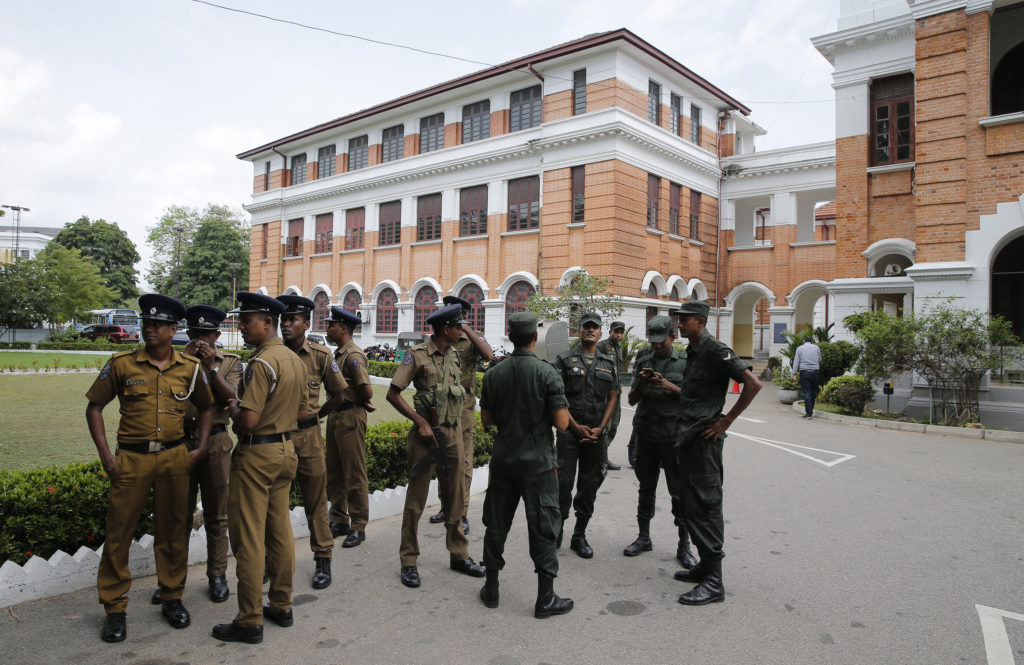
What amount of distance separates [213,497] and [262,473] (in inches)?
38.3

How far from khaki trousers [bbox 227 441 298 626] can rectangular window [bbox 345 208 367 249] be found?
28.0 m

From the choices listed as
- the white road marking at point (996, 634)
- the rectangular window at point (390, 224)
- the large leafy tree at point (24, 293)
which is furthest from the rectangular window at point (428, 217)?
the white road marking at point (996, 634)

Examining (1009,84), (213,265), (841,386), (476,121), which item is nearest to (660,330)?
(841,386)

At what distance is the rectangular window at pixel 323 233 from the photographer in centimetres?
3253

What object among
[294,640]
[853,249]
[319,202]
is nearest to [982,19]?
[853,249]

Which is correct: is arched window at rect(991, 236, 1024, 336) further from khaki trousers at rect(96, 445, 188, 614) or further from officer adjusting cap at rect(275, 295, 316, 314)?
khaki trousers at rect(96, 445, 188, 614)

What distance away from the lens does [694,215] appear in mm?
25516

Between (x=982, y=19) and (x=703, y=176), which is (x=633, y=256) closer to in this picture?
Answer: (x=703, y=176)

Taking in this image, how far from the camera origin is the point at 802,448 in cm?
977

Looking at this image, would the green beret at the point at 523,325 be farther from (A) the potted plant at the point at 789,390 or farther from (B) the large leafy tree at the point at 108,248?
(B) the large leafy tree at the point at 108,248

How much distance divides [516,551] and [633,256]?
1834 cm

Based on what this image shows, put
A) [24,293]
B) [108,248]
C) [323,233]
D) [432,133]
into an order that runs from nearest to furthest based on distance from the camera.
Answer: [432,133], [24,293], [323,233], [108,248]

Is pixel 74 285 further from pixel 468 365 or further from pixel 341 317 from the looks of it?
pixel 468 365

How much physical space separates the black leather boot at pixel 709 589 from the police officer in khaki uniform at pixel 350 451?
9.18ft
